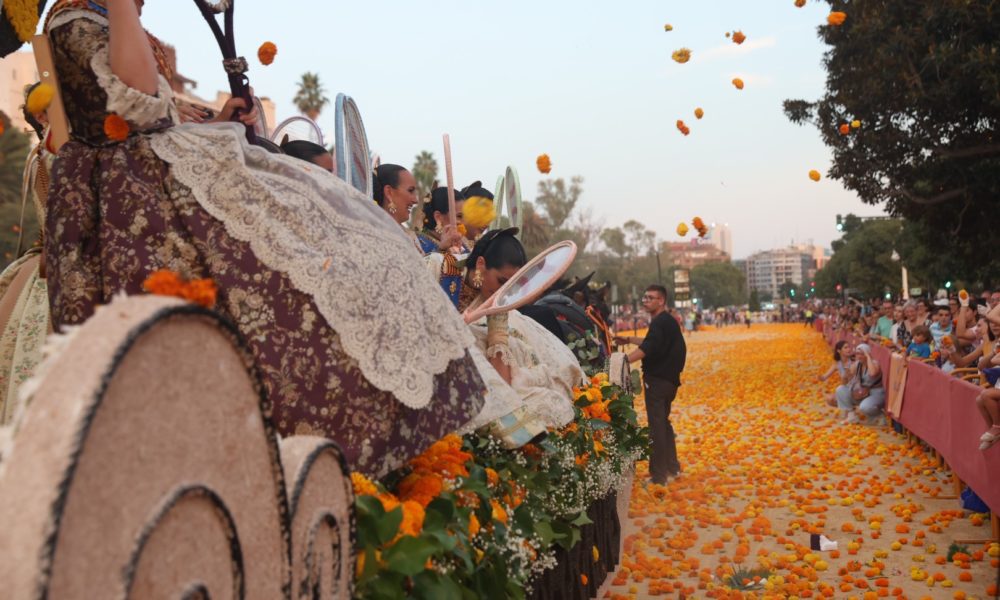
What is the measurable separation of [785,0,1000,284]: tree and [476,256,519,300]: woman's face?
1320 centimetres

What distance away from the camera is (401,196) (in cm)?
509

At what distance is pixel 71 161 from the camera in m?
2.76

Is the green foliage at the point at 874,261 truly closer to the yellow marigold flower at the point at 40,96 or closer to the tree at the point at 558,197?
the tree at the point at 558,197

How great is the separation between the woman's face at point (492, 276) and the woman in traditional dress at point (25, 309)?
7.07 feet

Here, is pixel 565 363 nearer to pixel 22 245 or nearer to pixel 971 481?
pixel 22 245

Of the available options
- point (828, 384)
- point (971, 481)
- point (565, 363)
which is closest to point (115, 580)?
point (565, 363)

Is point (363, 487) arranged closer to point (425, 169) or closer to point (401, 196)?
point (401, 196)

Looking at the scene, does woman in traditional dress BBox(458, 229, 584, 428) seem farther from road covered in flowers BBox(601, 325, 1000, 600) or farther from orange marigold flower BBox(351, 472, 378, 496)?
orange marigold flower BBox(351, 472, 378, 496)

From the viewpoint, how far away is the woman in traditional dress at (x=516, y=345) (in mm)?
4293

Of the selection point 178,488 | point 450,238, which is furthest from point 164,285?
point 450,238

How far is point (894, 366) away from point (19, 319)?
13344 mm

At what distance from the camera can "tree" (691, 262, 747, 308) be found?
15625 centimetres

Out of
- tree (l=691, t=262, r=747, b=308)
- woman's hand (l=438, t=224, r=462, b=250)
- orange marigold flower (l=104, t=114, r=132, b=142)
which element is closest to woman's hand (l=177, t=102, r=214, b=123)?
orange marigold flower (l=104, t=114, r=132, b=142)

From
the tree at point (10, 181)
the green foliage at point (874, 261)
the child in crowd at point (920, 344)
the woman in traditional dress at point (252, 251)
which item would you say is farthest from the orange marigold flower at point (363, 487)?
the green foliage at point (874, 261)
